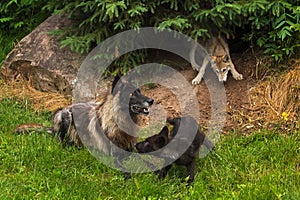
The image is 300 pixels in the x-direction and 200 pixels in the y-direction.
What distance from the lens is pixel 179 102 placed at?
764 centimetres

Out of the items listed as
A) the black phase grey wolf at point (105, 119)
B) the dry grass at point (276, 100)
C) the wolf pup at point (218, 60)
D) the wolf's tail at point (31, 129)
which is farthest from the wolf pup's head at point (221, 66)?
the wolf's tail at point (31, 129)

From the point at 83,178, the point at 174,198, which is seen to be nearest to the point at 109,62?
the point at 83,178

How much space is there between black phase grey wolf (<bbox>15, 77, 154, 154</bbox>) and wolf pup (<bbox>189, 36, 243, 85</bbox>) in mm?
1809

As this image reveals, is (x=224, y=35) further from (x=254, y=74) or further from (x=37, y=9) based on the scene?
(x=37, y=9)

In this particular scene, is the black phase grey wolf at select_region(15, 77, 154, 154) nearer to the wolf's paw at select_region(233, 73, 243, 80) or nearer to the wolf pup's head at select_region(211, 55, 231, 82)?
the wolf pup's head at select_region(211, 55, 231, 82)

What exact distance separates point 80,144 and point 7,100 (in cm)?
193

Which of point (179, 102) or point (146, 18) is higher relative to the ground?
point (146, 18)

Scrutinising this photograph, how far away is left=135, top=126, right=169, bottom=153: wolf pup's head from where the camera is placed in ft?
19.5

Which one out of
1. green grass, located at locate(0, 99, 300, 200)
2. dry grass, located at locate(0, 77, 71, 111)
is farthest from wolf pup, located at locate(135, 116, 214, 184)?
dry grass, located at locate(0, 77, 71, 111)

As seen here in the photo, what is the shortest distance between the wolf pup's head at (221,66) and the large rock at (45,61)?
204cm

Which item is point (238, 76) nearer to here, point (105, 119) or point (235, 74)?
point (235, 74)

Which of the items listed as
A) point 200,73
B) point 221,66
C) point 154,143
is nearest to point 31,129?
point 154,143

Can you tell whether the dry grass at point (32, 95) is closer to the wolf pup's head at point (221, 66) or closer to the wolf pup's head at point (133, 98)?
the wolf pup's head at point (133, 98)

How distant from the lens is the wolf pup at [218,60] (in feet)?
25.8
